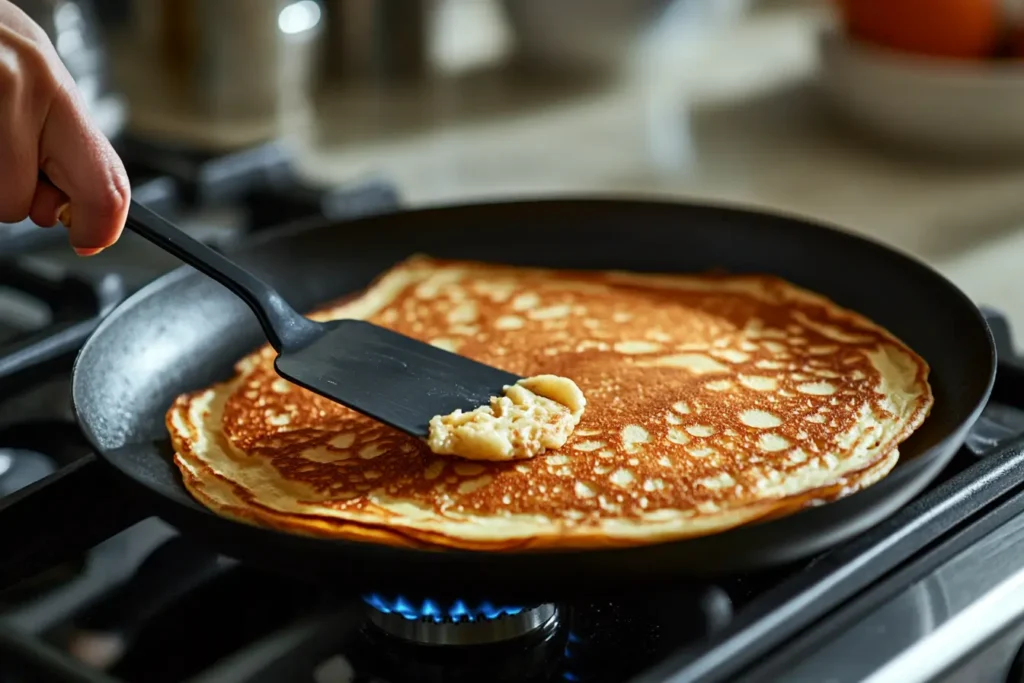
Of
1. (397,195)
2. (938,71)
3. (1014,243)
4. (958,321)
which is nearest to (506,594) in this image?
(958,321)

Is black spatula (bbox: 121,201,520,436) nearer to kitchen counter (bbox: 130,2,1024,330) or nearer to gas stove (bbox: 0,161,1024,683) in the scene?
gas stove (bbox: 0,161,1024,683)

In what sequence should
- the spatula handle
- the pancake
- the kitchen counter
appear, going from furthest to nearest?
the kitchen counter
the spatula handle
the pancake

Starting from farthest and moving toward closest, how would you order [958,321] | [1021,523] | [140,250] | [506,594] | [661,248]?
[140,250], [661,248], [958,321], [1021,523], [506,594]

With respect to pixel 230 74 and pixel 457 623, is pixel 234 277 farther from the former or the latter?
pixel 230 74

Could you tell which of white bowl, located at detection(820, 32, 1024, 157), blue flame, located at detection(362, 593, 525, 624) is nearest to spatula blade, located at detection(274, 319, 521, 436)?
blue flame, located at detection(362, 593, 525, 624)

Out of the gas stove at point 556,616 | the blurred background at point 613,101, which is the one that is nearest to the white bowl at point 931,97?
the blurred background at point 613,101

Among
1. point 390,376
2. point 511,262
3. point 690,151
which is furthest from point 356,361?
point 690,151

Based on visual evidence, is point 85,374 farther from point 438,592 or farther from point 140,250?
point 140,250
